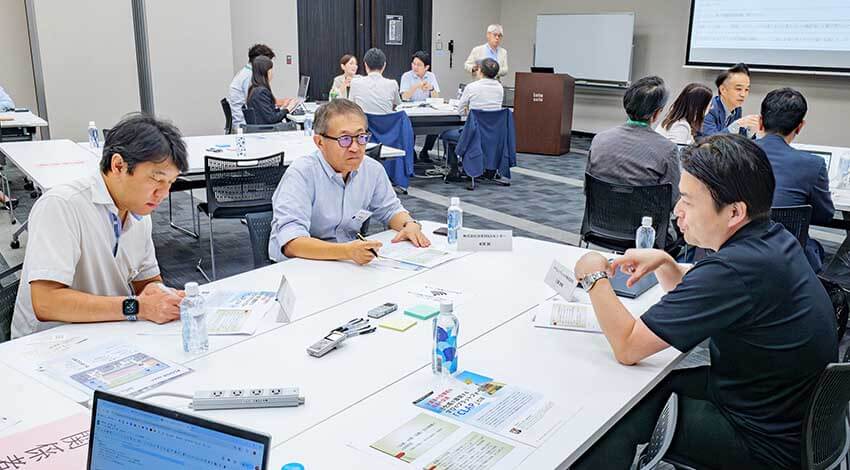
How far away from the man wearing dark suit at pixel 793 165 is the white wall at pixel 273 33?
7.58m

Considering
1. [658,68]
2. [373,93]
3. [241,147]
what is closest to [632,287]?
[241,147]

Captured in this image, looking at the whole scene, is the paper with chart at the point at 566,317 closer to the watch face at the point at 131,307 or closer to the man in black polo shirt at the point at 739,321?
the man in black polo shirt at the point at 739,321

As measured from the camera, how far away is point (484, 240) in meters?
2.95

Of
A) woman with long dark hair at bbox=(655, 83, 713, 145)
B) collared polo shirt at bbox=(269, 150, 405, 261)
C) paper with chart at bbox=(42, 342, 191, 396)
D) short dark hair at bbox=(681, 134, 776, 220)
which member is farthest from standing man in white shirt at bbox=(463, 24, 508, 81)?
paper with chart at bbox=(42, 342, 191, 396)

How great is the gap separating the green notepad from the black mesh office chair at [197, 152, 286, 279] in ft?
8.21

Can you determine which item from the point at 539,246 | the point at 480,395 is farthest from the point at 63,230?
the point at 539,246

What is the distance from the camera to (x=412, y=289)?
245 cm

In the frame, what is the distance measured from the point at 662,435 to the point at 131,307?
1604mm

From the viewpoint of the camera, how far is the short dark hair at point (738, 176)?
1.81 meters

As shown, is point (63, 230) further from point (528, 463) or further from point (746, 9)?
point (746, 9)

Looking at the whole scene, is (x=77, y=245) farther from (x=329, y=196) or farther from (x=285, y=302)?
(x=329, y=196)

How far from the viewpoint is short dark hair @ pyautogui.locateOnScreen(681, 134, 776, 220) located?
1807mm

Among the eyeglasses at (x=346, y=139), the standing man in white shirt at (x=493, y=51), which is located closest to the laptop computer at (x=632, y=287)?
the eyeglasses at (x=346, y=139)

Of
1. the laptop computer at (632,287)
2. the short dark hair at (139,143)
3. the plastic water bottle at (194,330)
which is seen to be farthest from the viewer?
the laptop computer at (632,287)
